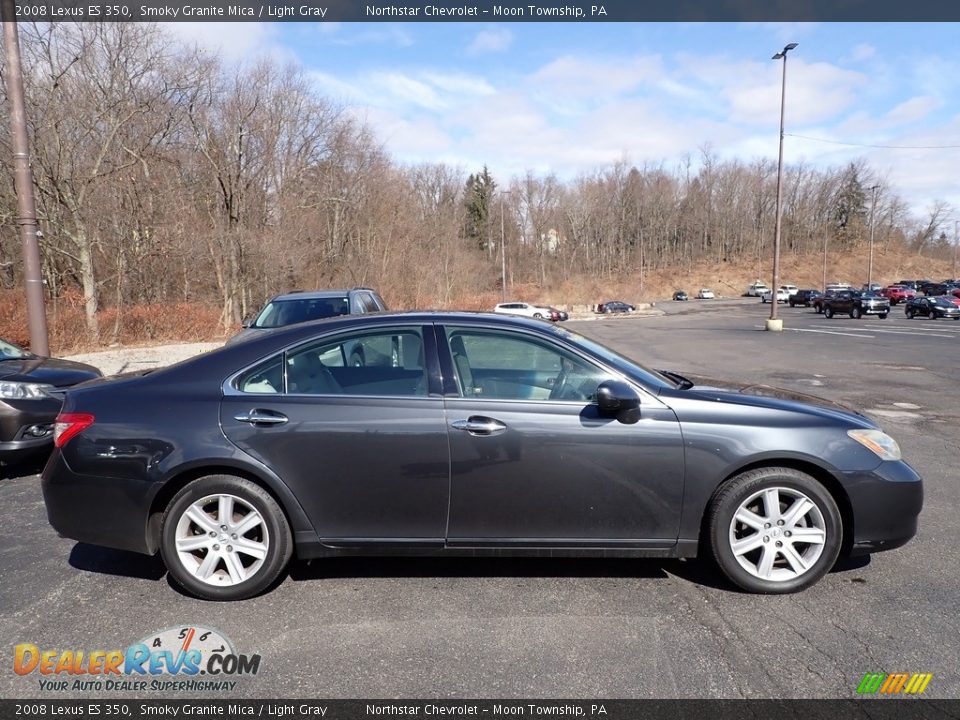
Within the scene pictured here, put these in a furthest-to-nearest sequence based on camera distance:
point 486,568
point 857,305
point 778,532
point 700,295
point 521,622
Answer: point 700,295, point 857,305, point 486,568, point 778,532, point 521,622

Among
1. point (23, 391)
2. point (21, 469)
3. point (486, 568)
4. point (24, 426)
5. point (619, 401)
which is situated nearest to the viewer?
→ point (619, 401)

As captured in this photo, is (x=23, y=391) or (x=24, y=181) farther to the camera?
(x=24, y=181)

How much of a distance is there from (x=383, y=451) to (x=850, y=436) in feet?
8.57

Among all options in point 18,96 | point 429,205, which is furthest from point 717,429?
point 429,205

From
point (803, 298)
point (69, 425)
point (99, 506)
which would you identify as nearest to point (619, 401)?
point (99, 506)

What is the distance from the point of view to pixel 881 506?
334 centimetres

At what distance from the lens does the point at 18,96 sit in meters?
8.18

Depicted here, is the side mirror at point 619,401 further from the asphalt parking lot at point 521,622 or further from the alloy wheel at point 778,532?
the asphalt parking lot at point 521,622

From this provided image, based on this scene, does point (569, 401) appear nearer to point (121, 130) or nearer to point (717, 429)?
point (717, 429)

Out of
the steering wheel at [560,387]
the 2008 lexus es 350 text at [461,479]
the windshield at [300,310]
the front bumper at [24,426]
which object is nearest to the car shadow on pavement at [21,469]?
the front bumper at [24,426]

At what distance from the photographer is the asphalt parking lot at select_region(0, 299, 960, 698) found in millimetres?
2652

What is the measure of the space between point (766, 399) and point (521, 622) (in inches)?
75.1

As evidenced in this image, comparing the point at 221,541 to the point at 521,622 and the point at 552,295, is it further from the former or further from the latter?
the point at 552,295

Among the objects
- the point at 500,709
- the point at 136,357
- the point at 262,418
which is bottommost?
the point at 136,357
